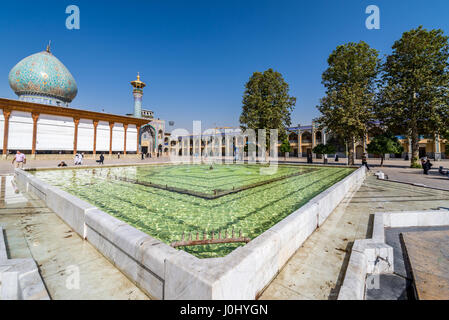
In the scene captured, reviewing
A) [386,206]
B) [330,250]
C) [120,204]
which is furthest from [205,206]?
[386,206]

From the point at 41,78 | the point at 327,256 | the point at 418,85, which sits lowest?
the point at 327,256

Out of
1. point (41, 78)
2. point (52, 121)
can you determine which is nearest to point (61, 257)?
point (52, 121)

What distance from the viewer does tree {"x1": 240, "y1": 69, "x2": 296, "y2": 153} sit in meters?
19.7

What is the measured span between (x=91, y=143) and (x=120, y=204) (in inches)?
1047

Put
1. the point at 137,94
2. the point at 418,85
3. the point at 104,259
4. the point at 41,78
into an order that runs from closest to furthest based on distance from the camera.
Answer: the point at 104,259
the point at 418,85
the point at 41,78
the point at 137,94

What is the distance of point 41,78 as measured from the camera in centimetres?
2536

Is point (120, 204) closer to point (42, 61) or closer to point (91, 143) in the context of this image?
point (91, 143)

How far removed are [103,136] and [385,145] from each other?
33.2 metres

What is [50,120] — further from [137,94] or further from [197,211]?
[197,211]

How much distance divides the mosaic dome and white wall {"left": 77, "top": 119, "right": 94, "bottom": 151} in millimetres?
5096

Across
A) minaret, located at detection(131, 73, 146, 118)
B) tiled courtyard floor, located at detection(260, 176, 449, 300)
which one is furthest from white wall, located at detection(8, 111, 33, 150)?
tiled courtyard floor, located at detection(260, 176, 449, 300)

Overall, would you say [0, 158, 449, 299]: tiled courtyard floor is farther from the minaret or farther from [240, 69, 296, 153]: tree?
the minaret

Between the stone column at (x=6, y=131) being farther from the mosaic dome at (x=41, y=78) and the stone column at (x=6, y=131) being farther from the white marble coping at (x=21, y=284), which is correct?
the white marble coping at (x=21, y=284)
